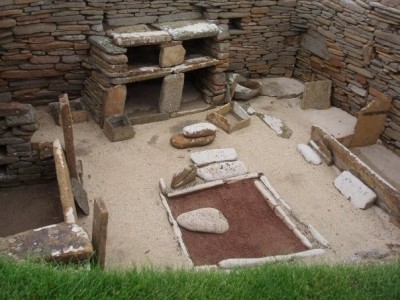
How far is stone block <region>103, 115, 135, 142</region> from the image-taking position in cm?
679

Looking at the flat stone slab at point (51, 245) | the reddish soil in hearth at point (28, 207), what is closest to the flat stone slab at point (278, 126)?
the reddish soil in hearth at point (28, 207)

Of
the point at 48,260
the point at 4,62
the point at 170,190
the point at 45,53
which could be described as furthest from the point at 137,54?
the point at 48,260

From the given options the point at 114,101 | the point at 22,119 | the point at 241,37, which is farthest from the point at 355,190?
the point at 22,119

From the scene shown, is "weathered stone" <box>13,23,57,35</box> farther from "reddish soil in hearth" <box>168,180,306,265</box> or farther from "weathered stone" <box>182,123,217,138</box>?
"reddish soil in hearth" <box>168,180,306,265</box>

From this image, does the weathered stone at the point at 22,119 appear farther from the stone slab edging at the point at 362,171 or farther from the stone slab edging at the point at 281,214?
the stone slab edging at the point at 362,171

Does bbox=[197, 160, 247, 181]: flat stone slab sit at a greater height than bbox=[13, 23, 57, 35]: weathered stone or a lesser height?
lesser

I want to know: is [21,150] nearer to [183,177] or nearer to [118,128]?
[118,128]

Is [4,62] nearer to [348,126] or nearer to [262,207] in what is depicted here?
[262,207]

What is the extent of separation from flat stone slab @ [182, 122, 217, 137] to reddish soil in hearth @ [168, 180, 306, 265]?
1.05 m

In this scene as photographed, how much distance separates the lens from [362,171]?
6137 mm

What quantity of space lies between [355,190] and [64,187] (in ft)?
12.2

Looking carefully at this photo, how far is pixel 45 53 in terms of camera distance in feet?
23.0

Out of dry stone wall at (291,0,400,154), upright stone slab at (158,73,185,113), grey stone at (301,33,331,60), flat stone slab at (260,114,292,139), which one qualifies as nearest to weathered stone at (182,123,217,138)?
upright stone slab at (158,73,185,113)

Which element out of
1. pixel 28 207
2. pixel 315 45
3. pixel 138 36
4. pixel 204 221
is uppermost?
pixel 138 36
